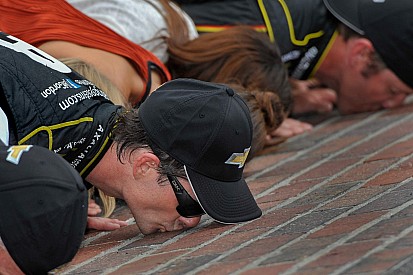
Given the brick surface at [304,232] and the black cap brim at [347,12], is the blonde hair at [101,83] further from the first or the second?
the black cap brim at [347,12]

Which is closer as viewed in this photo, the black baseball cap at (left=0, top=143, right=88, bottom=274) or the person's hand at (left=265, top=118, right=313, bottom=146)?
the black baseball cap at (left=0, top=143, right=88, bottom=274)

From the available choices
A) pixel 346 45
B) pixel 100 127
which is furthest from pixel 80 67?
pixel 346 45

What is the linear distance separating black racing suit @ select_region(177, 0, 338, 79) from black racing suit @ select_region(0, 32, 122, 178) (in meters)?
1.70

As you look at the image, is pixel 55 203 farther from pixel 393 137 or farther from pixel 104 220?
pixel 393 137

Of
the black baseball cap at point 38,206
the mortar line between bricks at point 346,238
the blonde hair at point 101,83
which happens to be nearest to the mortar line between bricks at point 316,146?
the blonde hair at point 101,83

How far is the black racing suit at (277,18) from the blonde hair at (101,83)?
1228mm

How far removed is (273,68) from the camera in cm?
460

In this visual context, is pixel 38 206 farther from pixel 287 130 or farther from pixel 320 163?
pixel 287 130

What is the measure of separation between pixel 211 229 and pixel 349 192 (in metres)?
0.62

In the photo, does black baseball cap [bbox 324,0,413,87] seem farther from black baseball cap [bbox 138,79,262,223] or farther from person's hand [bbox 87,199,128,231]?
person's hand [bbox 87,199,128,231]

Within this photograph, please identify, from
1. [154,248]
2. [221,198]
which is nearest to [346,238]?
[221,198]

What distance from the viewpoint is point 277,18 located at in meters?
5.03

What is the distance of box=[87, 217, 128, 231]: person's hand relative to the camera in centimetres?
348

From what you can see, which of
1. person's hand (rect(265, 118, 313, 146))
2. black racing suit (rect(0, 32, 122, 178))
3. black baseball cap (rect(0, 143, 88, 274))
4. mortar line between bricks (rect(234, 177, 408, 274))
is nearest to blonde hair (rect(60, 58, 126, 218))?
black racing suit (rect(0, 32, 122, 178))
